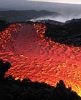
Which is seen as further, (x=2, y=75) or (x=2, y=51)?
(x=2, y=51)

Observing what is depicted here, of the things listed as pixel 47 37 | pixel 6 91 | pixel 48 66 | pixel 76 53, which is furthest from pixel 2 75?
pixel 47 37

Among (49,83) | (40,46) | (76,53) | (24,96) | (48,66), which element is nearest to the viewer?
(24,96)

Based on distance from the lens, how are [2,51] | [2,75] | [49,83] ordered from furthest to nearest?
[2,51] → [49,83] → [2,75]

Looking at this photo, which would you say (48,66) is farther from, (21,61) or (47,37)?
(47,37)

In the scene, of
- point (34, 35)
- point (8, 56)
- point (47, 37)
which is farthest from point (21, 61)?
point (34, 35)

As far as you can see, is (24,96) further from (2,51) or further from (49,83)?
(2,51)

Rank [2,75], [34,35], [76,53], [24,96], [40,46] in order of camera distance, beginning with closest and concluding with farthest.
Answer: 1. [24,96]
2. [2,75]
3. [76,53]
4. [40,46]
5. [34,35]
